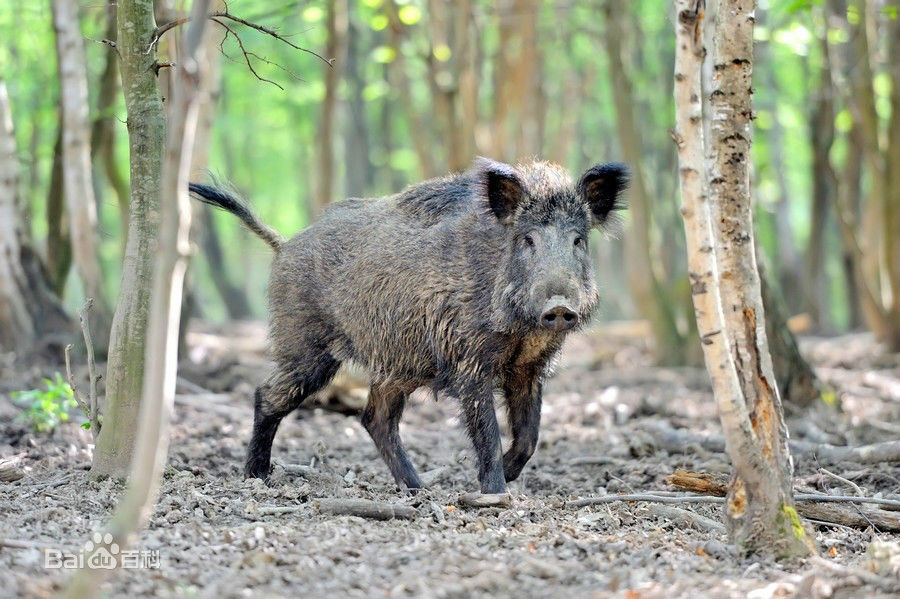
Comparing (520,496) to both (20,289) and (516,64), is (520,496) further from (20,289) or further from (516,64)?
(516,64)

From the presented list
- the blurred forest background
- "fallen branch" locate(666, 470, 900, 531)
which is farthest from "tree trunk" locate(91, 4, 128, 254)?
"fallen branch" locate(666, 470, 900, 531)

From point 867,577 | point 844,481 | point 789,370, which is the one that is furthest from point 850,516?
point 789,370

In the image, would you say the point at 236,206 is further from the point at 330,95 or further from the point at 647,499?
the point at 330,95

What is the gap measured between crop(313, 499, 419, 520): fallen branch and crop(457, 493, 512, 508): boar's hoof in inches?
13.2

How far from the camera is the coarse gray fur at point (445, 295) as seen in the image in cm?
582

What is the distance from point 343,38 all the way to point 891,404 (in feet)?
22.8

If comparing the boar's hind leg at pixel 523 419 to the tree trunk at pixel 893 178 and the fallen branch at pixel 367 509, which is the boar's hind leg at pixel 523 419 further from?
the tree trunk at pixel 893 178

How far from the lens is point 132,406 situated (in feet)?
17.2

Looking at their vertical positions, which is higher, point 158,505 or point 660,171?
point 660,171

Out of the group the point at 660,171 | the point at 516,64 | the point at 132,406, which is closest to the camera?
the point at 132,406

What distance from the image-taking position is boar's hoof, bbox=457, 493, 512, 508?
17.0 feet

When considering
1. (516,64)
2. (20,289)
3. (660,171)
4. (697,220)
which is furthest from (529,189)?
(660,171)

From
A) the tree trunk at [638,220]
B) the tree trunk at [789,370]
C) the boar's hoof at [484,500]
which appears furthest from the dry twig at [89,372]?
the tree trunk at [638,220]

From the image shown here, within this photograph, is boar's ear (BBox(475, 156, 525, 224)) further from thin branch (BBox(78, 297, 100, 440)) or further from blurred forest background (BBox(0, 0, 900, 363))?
thin branch (BBox(78, 297, 100, 440))
